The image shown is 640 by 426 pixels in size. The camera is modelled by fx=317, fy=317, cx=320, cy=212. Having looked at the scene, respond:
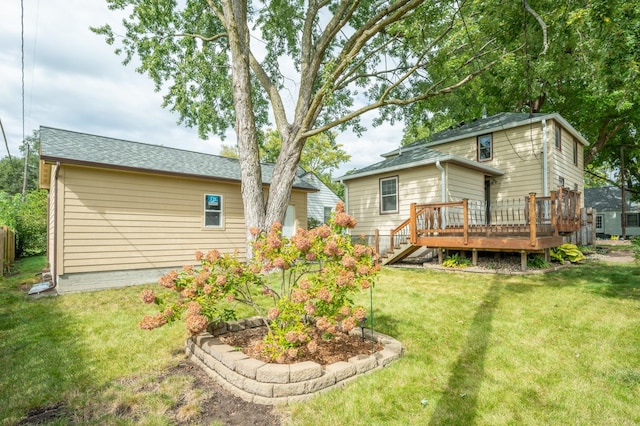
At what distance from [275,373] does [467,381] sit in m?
1.73

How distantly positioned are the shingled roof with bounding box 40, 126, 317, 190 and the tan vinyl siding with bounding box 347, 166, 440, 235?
2767mm

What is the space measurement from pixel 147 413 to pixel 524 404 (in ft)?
9.63

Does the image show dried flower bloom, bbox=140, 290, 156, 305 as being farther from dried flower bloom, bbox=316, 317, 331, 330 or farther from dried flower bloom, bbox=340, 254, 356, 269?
dried flower bloom, bbox=340, 254, 356, 269

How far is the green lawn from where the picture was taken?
243 cm

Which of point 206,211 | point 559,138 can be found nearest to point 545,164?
point 559,138

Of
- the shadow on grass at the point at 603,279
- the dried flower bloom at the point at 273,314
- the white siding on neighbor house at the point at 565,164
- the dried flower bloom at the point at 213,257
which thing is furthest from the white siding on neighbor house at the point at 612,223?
the dried flower bloom at the point at 213,257

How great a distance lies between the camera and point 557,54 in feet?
22.9

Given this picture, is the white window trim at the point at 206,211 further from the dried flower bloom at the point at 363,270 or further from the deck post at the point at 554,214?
the deck post at the point at 554,214

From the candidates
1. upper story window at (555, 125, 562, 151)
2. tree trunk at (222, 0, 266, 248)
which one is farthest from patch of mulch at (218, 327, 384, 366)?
upper story window at (555, 125, 562, 151)

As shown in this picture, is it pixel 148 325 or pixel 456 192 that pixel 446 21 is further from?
pixel 148 325

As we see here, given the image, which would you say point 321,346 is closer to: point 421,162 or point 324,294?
point 324,294

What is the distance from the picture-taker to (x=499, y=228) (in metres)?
8.88

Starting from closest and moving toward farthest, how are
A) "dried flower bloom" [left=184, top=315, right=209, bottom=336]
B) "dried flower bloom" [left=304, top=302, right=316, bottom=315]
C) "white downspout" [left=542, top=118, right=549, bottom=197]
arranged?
"dried flower bloom" [left=304, top=302, right=316, bottom=315] < "dried flower bloom" [left=184, top=315, right=209, bottom=336] < "white downspout" [left=542, top=118, right=549, bottom=197]

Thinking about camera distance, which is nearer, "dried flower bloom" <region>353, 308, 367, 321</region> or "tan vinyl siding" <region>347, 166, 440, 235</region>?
"dried flower bloom" <region>353, 308, 367, 321</region>
